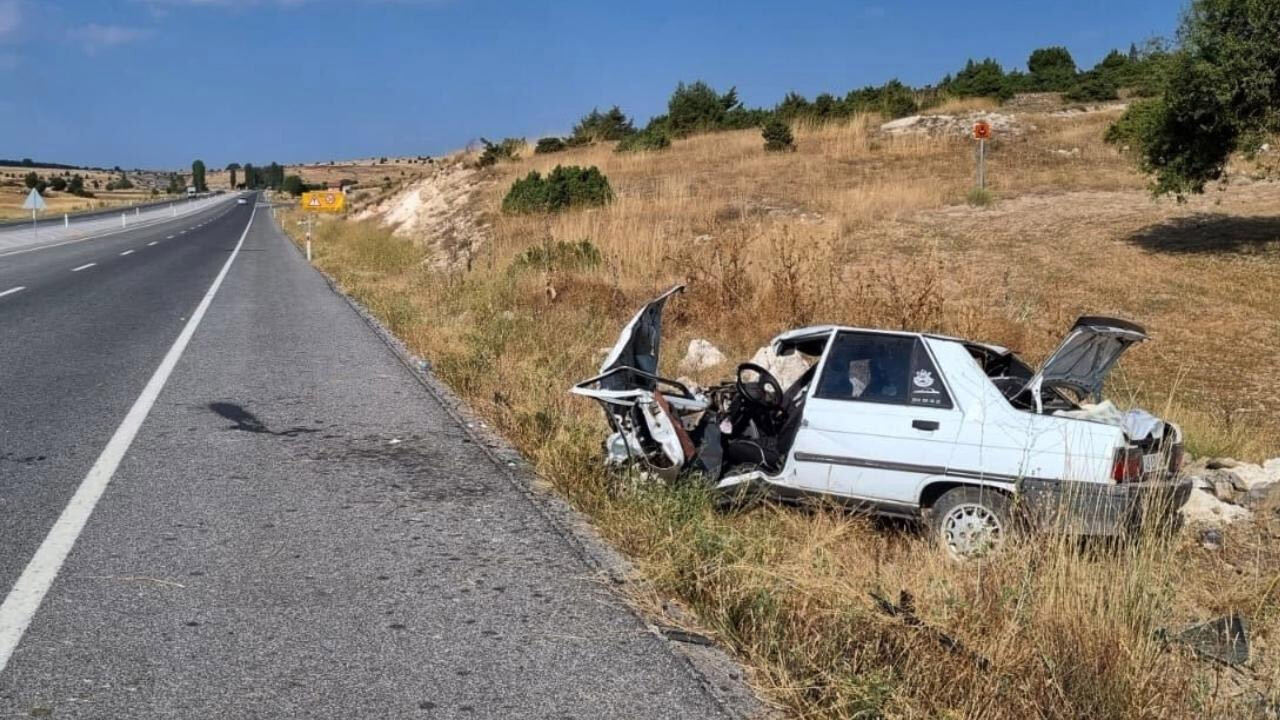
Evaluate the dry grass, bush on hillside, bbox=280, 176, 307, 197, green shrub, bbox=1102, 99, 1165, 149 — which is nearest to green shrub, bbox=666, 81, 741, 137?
the dry grass

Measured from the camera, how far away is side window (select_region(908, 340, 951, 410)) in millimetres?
5750

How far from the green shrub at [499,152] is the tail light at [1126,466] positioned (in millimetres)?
35744

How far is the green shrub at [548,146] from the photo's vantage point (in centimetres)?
4250

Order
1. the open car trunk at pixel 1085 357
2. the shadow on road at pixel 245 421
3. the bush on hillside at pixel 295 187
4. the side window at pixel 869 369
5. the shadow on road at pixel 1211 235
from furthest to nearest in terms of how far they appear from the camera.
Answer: the bush on hillside at pixel 295 187, the shadow on road at pixel 1211 235, the shadow on road at pixel 245 421, the side window at pixel 869 369, the open car trunk at pixel 1085 357

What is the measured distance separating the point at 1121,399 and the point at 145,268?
71.9 ft

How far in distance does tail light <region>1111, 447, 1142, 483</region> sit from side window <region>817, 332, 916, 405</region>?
3.61ft

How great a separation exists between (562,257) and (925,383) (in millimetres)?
11399

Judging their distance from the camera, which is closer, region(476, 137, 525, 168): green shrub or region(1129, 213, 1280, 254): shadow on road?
region(1129, 213, 1280, 254): shadow on road

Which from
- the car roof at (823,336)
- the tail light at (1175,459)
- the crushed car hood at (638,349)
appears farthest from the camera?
the crushed car hood at (638,349)

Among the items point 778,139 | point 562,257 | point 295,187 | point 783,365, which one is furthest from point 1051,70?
point 295,187

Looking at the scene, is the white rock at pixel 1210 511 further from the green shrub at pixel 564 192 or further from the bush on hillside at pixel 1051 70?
the bush on hillside at pixel 1051 70

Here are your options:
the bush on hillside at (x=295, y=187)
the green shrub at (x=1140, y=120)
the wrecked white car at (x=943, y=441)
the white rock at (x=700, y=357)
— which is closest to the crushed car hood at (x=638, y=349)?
the wrecked white car at (x=943, y=441)

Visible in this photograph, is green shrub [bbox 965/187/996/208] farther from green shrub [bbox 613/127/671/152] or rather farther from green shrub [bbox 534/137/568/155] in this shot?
green shrub [bbox 534/137/568/155]

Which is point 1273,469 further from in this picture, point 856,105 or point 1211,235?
point 856,105
